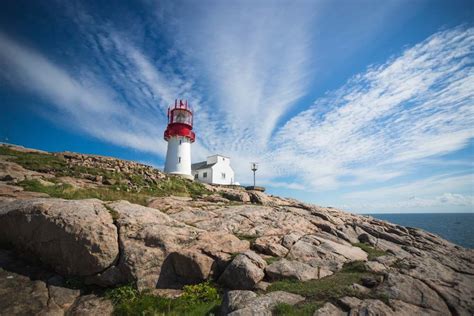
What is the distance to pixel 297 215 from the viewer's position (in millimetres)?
20359

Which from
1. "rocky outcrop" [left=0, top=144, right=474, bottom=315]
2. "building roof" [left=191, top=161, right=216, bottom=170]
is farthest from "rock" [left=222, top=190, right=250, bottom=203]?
"building roof" [left=191, top=161, right=216, bottom=170]

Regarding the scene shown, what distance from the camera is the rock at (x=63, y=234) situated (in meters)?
9.89

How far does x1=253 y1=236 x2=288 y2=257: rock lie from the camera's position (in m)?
11.9

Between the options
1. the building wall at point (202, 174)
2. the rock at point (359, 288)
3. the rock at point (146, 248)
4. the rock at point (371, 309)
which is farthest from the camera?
the building wall at point (202, 174)

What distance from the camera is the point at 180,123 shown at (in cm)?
4194

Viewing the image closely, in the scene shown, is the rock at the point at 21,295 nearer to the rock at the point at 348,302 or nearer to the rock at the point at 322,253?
the rock at the point at 348,302

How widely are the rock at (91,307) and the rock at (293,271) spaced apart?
6.35 meters

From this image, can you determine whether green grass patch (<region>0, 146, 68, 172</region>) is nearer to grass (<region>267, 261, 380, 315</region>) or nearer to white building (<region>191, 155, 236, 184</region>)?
grass (<region>267, 261, 380, 315</region>)

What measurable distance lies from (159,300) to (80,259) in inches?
167

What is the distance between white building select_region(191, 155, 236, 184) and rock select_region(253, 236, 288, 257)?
124ft

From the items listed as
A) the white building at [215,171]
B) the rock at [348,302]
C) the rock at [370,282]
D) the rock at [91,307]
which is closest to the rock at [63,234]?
the rock at [91,307]

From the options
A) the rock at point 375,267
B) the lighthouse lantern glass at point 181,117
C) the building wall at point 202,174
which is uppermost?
the lighthouse lantern glass at point 181,117

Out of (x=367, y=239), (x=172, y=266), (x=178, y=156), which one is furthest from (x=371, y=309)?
(x=178, y=156)

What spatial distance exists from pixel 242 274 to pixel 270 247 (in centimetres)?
311
